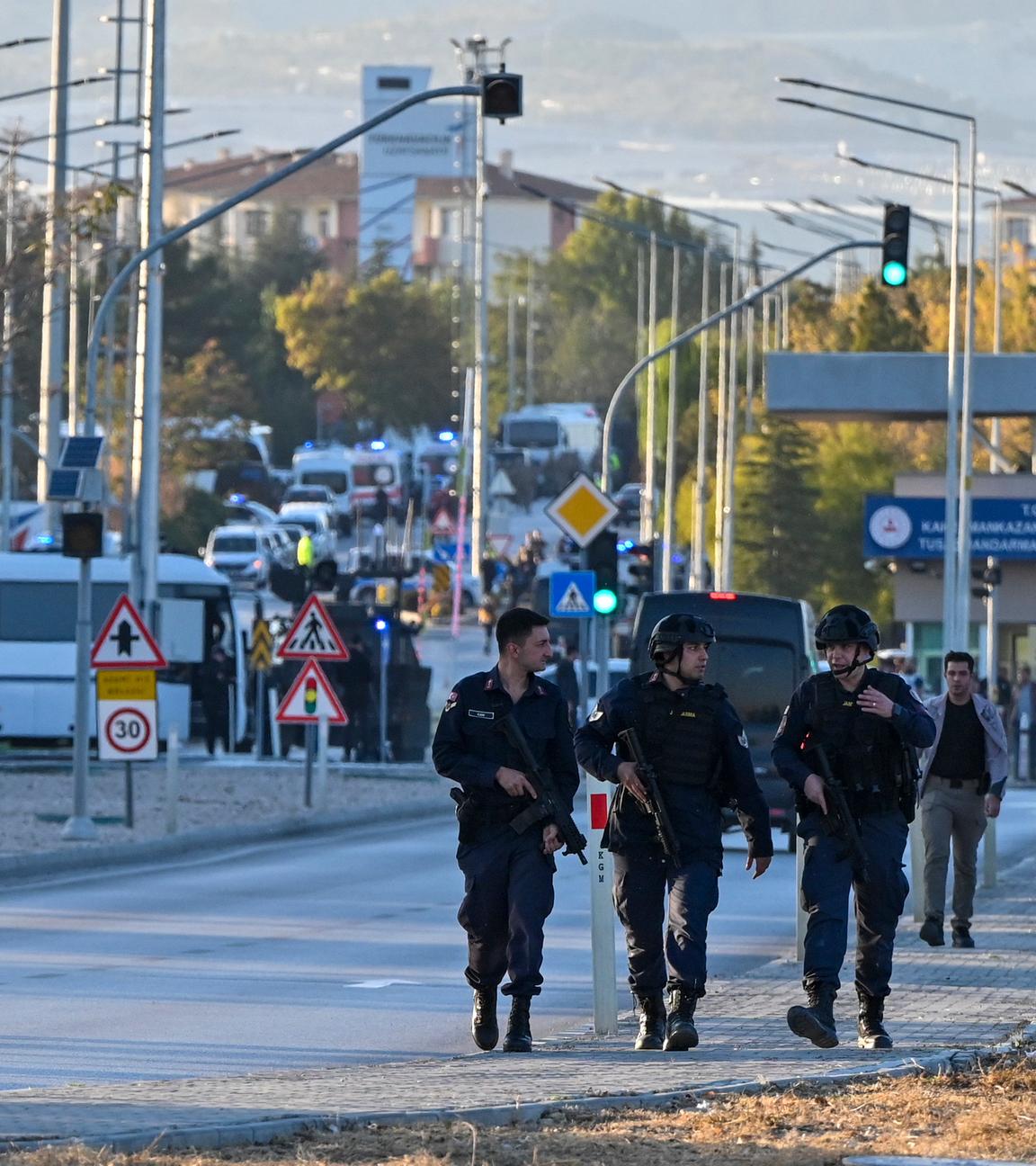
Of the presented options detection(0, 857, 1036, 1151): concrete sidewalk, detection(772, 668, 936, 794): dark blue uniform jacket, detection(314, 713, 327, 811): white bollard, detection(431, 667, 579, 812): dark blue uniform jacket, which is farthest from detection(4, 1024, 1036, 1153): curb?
detection(314, 713, 327, 811): white bollard

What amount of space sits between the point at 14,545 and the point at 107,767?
64.9 feet

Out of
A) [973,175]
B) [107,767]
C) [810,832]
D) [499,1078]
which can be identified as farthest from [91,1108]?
[973,175]

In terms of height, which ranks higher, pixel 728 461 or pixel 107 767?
pixel 728 461

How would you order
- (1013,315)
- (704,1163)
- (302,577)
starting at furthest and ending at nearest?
1. (1013,315)
2. (302,577)
3. (704,1163)

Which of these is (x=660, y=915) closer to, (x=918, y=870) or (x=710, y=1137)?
(x=710, y=1137)

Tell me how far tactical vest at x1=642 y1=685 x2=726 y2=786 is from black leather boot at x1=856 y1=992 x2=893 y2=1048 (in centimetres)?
108

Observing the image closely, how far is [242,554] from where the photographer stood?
254 feet

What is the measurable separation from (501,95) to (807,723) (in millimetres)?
12778

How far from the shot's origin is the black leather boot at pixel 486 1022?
11.3 metres

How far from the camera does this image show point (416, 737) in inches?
1524

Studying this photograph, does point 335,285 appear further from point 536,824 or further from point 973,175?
point 536,824

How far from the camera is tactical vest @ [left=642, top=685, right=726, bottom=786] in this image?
11.1m

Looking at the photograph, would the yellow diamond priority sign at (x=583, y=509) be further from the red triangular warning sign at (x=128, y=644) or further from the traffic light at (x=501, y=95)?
→ the traffic light at (x=501, y=95)

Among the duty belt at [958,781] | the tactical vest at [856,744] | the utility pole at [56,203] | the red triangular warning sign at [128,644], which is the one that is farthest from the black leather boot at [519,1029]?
the utility pole at [56,203]
